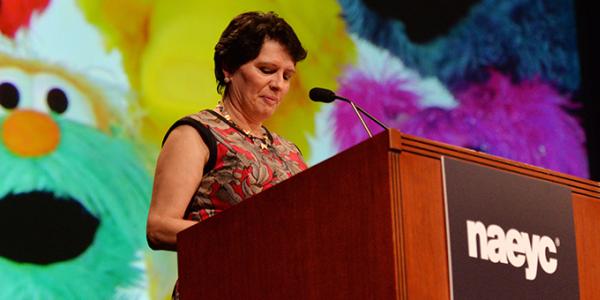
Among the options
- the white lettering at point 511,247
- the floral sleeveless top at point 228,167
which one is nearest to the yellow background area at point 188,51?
the floral sleeveless top at point 228,167

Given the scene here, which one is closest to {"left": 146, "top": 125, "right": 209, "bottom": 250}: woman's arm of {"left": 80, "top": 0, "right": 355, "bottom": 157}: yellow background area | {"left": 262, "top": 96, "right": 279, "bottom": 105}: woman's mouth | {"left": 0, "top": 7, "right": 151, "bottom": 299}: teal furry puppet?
{"left": 262, "top": 96, "right": 279, "bottom": 105}: woman's mouth

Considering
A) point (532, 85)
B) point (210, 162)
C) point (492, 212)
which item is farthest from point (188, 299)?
point (532, 85)

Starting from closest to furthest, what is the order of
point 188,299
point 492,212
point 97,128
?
point 492,212 < point 188,299 < point 97,128

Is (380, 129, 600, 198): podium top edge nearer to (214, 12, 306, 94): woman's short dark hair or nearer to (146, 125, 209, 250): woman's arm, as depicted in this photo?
(146, 125, 209, 250): woman's arm

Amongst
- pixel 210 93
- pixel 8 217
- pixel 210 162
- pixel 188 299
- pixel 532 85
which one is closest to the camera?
pixel 188 299

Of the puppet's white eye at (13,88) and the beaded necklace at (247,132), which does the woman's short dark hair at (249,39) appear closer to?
the beaded necklace at (247,132)

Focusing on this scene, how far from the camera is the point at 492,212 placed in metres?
1.84

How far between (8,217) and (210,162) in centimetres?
116

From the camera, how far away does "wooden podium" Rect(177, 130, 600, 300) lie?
174cm

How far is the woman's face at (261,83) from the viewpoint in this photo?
2701 mm

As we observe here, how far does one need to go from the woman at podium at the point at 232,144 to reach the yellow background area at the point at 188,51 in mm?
1051

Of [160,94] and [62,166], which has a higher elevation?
[160,94]

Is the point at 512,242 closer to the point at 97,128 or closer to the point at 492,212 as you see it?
the point at 492,212

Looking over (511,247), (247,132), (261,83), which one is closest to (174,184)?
(247,132)
